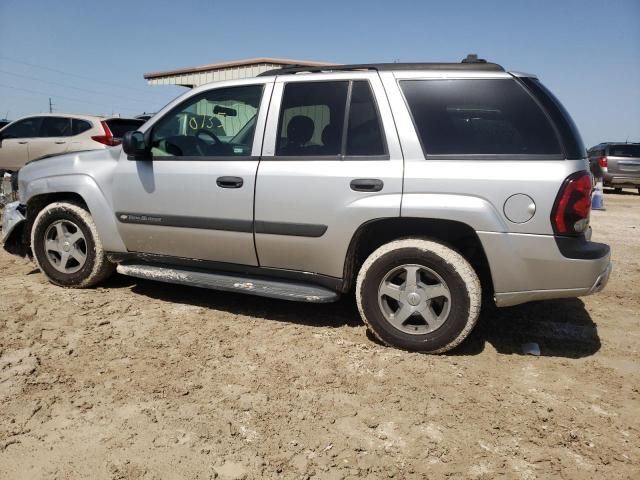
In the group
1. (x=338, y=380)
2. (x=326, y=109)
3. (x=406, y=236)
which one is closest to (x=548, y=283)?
(x=406, y=236)

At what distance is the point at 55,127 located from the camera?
31.7ft

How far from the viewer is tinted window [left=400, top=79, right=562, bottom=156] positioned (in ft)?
9.61

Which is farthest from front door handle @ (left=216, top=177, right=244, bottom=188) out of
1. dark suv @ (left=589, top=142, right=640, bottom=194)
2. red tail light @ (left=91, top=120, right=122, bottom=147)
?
dark suv @ (left=589, top=142, right=640, bottom=194)

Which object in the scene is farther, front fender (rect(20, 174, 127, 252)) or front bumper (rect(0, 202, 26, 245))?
front bumper (rect(0, 202, 26, 245))

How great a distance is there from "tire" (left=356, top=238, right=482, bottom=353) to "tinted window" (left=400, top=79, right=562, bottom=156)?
26.3 inches

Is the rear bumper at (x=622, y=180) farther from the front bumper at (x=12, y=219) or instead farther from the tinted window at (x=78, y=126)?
the front bumper at (x=12, y=219)

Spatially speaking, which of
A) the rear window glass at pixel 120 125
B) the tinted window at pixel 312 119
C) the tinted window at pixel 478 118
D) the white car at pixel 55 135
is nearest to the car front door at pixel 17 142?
the white car at pixel 55 135

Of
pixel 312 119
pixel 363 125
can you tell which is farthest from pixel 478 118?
pixel 312 119

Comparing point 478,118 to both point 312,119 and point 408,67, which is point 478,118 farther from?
point 312,119

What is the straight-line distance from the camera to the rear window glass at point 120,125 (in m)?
9.12

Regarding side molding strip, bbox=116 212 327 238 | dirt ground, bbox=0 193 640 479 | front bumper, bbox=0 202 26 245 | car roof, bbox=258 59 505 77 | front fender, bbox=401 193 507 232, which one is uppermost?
car roof, bbox=258 59 505 77

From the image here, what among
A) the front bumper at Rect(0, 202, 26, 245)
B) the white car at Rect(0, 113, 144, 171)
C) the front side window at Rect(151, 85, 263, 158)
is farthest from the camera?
the white car at Rect(0, 113, 144, 171)

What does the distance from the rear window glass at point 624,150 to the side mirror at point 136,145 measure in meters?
16.4

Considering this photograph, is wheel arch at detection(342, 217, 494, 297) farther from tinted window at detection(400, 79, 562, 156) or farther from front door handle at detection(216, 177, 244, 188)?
front door handle at detection(216, 177, 244, 188)
